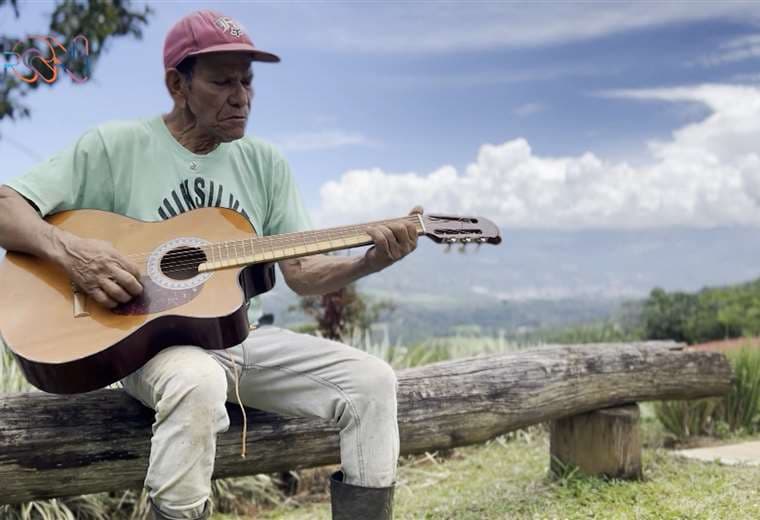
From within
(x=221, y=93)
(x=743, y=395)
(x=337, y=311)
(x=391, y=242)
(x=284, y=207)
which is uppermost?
(x=221, y=93)

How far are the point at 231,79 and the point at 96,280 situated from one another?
0.90m

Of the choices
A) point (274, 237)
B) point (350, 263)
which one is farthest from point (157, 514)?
point (350, 263)

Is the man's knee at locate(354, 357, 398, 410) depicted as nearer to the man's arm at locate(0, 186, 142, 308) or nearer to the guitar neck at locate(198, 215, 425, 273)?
the guitar neck at locate(198, 215, 425, 273)

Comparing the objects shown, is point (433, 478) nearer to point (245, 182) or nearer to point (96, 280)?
point (245, 182)

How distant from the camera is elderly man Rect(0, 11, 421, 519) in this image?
2.51 metres

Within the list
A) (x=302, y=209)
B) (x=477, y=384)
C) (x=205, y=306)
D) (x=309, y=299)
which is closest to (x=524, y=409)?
(x=477, y=384)

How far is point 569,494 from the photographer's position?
4.16m

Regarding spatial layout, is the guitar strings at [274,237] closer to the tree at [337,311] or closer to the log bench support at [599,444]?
the log bench support at [599,444]

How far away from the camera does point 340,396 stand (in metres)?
2.82

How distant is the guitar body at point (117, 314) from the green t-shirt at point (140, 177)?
0.13 metres

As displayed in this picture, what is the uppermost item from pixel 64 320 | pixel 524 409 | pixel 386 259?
pixel 386 259

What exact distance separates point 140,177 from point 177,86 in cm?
38

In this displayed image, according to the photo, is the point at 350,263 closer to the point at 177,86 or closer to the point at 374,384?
the point at 374,384

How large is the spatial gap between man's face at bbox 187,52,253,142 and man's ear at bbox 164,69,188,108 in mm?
48
